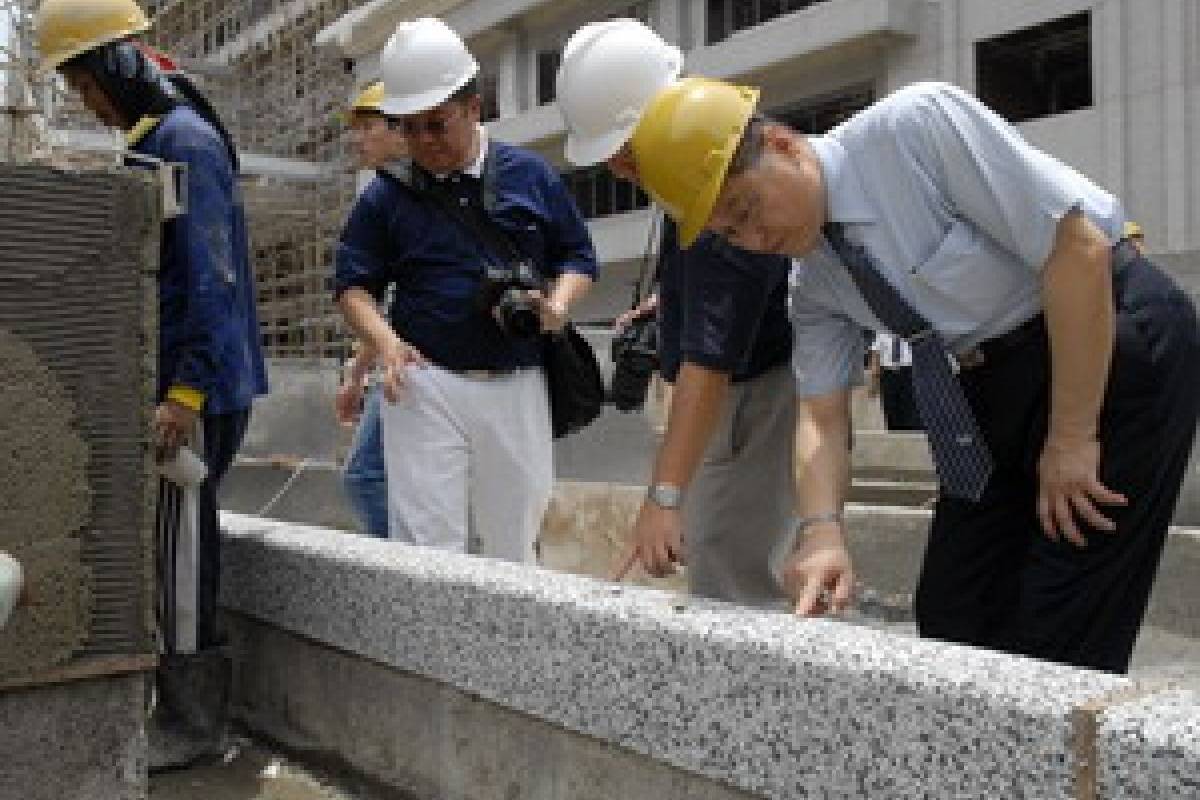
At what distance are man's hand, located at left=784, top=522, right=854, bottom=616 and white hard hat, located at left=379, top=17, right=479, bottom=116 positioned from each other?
193 centimetres

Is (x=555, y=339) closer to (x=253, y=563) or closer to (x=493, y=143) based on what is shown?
(x=493, y=143)

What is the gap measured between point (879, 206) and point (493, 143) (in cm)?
202

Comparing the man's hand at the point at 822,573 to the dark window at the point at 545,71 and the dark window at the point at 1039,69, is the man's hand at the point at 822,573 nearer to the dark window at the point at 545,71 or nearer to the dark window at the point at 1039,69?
the dark window at the point at 1039,69

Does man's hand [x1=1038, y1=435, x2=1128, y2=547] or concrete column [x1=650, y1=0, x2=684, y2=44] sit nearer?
man's hand [x1=1038, y1=435, x2=1128, y2=547]

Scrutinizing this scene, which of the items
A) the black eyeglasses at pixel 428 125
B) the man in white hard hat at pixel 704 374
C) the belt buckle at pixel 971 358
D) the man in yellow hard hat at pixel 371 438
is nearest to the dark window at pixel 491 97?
the man in yellow hard hat at pixel 371 438

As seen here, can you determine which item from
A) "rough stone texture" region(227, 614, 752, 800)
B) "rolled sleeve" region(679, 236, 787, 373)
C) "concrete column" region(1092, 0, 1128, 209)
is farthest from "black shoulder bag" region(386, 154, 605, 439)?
"concrete column" region(1092, 0, 1128, 209)

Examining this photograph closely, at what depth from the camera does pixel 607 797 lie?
2.09 metres

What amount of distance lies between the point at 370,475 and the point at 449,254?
3.40 ft

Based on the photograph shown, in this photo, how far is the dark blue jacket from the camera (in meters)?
3.01

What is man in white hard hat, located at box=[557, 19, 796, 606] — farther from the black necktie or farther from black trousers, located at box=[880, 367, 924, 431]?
black trousers, located at box=[880, 367, 924, 431]

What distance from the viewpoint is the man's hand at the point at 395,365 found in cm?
354

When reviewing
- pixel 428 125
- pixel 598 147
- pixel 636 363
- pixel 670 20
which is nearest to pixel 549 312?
pixel 636 363

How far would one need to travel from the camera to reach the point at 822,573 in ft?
7.18

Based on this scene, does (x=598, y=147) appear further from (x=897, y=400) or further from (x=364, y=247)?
(x=897, y=400)
